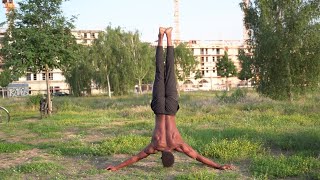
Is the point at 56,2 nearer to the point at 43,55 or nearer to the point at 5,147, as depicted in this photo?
the point at 43,55

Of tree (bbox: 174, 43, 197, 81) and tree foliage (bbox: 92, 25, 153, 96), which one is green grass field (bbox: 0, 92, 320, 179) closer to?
tree foliage (bbox: 92, 25, 153, 96)

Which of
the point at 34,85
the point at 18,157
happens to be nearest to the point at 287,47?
the point at 18,157

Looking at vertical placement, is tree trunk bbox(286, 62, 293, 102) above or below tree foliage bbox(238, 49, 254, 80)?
below

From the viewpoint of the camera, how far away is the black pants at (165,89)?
24.8 feet

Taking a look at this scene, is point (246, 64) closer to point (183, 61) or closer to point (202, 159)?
point (202, 159)

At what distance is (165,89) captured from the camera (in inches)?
301

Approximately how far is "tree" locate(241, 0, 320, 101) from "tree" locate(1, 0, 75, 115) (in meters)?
10.7

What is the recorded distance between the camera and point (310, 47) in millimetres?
21328

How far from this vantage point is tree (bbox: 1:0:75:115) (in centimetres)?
1989

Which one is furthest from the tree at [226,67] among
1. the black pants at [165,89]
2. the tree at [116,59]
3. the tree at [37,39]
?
the black pants at [165,89]

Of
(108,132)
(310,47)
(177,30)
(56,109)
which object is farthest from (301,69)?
(177,30)

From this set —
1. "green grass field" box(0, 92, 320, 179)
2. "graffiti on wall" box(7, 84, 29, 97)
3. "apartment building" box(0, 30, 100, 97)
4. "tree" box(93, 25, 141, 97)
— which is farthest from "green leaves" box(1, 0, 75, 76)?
"graffiti on wall" box(7, 84, 29, 97)

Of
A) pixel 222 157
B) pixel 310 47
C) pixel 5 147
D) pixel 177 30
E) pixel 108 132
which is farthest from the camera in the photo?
pixel 177 30

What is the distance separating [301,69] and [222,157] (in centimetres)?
1532
